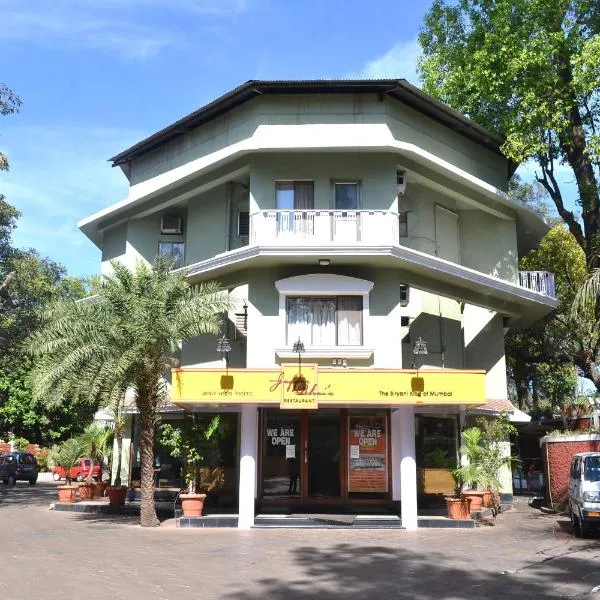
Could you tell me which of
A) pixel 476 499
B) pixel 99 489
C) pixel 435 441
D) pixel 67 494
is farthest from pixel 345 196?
pixel 99 489

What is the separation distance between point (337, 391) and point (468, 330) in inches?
329

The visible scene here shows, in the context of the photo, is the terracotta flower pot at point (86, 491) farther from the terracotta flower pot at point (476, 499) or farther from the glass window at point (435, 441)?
the terracotta flower pot at point (476, 499)

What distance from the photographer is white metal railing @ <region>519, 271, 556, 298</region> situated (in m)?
23.4

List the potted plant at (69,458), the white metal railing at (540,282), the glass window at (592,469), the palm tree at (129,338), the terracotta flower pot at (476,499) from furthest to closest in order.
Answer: the white metal railing at (540,282) < the potted plant at (69,458) < the terracotta flower pot at (476,499) < the palm tree at (129,338) < the glass window at (592,469)

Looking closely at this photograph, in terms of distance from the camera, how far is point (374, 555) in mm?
12977

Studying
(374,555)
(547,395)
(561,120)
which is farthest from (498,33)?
(547,395)

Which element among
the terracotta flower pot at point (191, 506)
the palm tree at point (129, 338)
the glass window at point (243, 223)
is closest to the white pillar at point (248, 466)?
the terracotta flower pot at point (191, 506)

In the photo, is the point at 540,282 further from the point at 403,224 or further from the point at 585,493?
the point at 585,493

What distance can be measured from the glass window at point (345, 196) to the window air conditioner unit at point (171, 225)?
6.48 metres

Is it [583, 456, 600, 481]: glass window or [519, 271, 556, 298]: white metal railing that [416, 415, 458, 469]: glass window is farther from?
[519, 271, 556, 298]: white metal railing

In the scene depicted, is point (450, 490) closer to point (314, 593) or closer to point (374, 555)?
point (374, 555)

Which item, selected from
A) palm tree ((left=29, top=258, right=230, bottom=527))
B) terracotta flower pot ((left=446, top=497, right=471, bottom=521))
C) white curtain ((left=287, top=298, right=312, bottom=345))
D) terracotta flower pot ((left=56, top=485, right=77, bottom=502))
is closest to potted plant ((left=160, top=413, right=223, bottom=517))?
palm tree ((left=29, top=258, right=230, bottom=527))

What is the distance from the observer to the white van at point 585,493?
572 inches

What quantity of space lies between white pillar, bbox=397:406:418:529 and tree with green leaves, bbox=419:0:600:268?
31.1 feet
